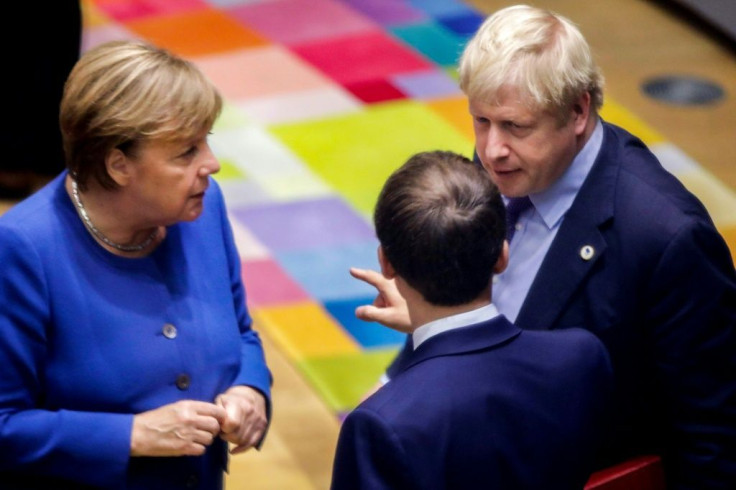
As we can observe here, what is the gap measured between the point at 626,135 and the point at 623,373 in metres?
0.51

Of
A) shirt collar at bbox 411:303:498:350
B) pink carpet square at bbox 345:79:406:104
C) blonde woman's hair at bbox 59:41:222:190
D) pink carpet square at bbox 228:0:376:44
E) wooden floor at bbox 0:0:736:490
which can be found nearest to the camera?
shirt collar at bbox 411:303:498:350

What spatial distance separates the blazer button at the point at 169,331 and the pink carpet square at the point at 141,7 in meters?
4.69

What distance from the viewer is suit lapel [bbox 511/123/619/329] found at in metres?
2.58

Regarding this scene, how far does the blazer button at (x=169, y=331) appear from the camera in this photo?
259cm

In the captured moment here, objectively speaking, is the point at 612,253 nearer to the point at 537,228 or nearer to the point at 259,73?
the point at 537,228

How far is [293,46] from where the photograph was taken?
6.81m

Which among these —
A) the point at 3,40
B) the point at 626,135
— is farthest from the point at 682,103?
the point at 626,135

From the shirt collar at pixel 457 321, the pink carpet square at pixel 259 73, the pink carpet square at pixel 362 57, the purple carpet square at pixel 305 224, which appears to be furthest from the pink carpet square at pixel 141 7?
the shirt collar at pixel 457 321

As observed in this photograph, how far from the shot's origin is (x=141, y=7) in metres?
7.18

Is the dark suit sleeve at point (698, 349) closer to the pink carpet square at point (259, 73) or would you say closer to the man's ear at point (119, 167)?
the man's ear at point (119, 167)

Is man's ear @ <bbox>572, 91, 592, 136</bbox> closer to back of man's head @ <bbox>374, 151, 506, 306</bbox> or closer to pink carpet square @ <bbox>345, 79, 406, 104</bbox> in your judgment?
back of man's head @ <bbox>374, 151, 506, 306</bbox>

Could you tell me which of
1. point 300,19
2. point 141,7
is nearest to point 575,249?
point 300,19

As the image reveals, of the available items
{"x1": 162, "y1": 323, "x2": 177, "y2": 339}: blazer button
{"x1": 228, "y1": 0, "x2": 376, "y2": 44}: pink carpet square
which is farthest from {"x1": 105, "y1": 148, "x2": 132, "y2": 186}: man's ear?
{"x1": 228, "y1": 0, "x2": 376, "y2": 44}: pink carpet square

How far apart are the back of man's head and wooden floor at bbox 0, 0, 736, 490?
2.07m
